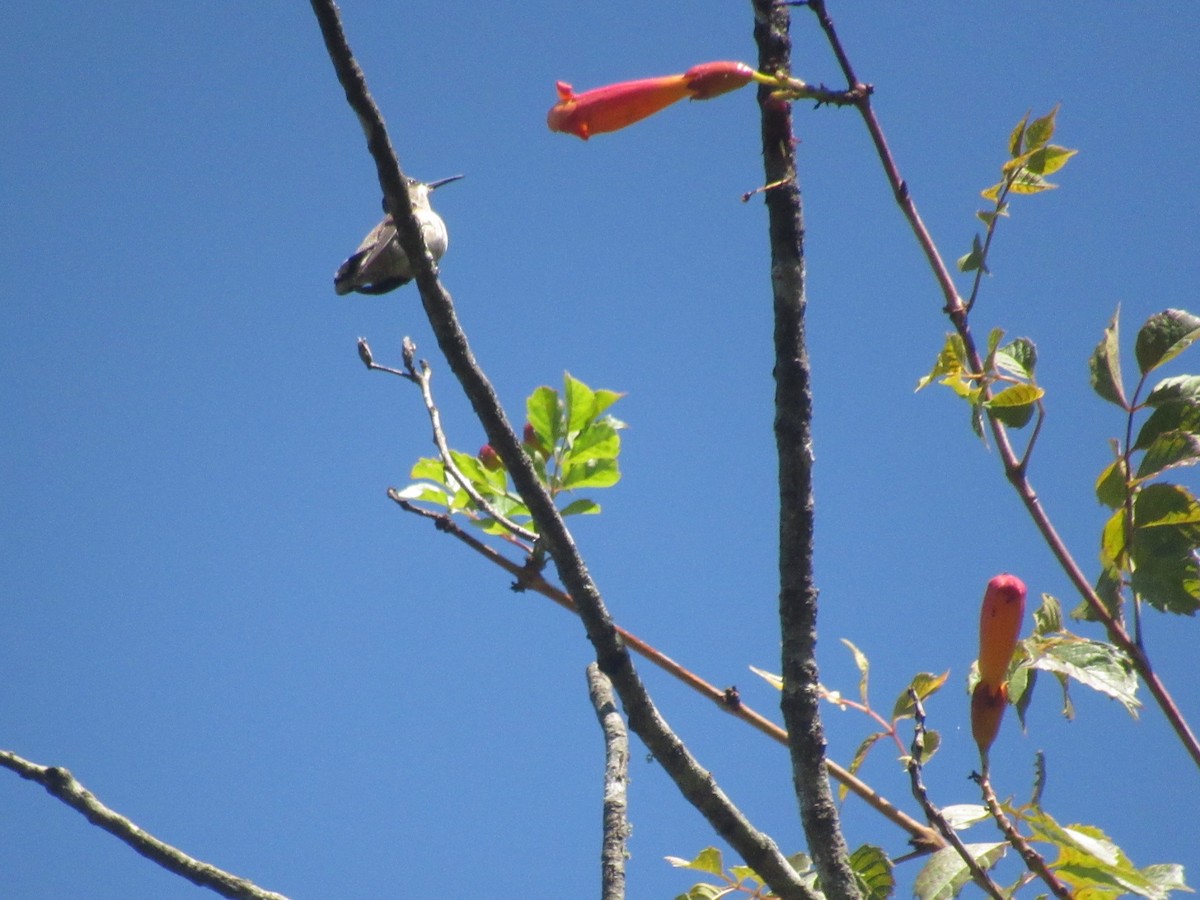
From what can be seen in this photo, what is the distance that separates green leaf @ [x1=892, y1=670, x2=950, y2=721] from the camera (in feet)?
7.60

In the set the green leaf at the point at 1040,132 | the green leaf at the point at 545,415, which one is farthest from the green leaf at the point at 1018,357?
the green leaf at the point at 545,415

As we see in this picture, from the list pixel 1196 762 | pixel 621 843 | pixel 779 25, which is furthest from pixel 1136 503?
pixel 621 843

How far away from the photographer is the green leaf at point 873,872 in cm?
195

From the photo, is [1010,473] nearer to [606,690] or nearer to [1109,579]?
[1109,579]

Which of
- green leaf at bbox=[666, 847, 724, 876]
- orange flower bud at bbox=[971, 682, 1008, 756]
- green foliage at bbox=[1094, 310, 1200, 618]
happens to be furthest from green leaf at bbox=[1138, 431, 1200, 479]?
green leaf at bbox=[666, 847, 724, 876]

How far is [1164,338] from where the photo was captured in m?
2.12

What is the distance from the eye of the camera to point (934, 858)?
182 centimetres

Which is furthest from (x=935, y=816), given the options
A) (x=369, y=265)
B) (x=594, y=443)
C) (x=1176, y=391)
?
(x=369, y=265)

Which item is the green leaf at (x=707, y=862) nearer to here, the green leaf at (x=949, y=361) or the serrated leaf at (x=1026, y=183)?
the green leaf at (x=949, y=361)

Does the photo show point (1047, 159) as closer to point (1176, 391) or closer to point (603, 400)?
point (1176, 391)

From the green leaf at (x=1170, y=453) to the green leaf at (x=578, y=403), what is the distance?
5.14 feet

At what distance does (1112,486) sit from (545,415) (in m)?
1.57

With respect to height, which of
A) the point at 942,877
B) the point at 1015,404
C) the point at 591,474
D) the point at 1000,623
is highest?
the point at 591,474

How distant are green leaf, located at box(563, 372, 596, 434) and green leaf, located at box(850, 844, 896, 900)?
152 centimetres
